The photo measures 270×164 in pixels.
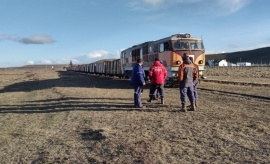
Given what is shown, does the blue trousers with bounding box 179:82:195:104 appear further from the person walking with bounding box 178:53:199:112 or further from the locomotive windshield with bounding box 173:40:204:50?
the locomotive windshield with bounding box 173:40:204:50

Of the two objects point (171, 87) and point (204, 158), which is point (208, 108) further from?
point (171, 87)

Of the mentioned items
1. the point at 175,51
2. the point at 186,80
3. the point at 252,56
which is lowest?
the point at 186,80

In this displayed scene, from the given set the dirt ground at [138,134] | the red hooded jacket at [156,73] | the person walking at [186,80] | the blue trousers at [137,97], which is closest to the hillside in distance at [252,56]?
the red hooded jacket at [156,73]

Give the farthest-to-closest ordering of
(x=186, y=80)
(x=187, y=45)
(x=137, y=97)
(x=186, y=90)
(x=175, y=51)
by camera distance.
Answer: (x=187, y=45)
(x=175, y=51)
(x=137, y=97)
(x=186, y=90)
(x=186, y=80)

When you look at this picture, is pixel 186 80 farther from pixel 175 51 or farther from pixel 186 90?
Answer: pixel 175 51

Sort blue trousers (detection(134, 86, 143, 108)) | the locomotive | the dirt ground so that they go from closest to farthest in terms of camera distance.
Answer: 1. the dirt ground
2. blue trousers (detection(134, 86, 143, 108))
3. the locomotive

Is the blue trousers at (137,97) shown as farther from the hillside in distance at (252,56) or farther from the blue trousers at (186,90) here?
the hillside in distance at (252,56)

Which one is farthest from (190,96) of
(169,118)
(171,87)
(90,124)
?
(171,87)

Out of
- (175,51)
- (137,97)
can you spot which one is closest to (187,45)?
(175,51)

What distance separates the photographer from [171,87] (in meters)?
23.8

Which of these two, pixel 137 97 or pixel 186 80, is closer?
pixel 186 80

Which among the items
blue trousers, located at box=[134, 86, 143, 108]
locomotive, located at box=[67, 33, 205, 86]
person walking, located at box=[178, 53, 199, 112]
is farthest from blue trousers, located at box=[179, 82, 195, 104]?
locomotive, located at box=[67, 33, 205, 86]

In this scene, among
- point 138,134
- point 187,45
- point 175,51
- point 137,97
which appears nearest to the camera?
point 138,134

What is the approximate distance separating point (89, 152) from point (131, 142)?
103 cm
